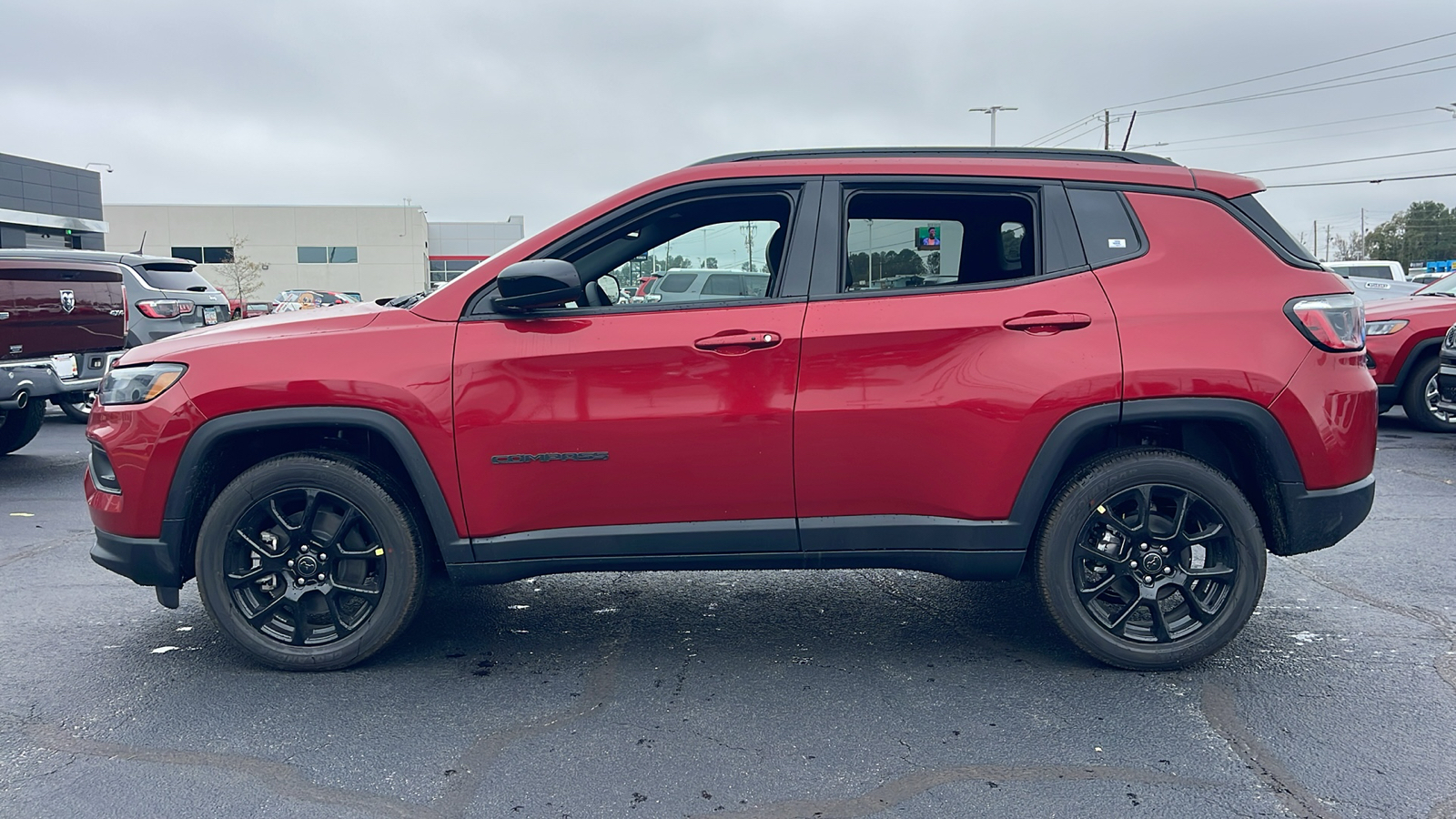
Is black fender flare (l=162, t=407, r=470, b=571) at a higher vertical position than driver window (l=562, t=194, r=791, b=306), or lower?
lower

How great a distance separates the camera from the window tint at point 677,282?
12.3 ft

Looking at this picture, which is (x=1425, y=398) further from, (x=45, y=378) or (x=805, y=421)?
(x=45, y=378)

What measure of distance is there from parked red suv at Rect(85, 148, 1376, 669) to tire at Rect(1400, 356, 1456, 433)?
271 inches

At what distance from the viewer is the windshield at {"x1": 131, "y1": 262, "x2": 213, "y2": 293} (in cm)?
1251

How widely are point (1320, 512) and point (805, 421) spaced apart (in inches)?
72.9

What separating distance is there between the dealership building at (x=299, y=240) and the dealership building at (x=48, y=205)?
17.1 metres

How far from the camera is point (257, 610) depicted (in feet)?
12.1

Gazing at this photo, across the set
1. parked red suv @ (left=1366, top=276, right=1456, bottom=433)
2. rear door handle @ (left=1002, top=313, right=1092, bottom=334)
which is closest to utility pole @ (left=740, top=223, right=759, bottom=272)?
rear door handle @ (left=1002, top=313, right=1092, bottom=334)

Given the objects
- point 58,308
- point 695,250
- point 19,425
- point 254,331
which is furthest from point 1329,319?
point 19,425

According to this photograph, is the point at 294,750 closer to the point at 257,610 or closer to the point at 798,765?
the point at 257,610

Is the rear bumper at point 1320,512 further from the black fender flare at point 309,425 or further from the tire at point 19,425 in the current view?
the tire at point 19,425

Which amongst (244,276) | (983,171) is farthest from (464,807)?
(244,276)

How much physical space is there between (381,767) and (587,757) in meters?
0.60

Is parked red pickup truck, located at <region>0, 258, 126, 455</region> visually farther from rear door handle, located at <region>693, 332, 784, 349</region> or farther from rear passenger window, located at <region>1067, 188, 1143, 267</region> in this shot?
rear passenger window, located at <region>1067, 188, 1143, 267</region>
